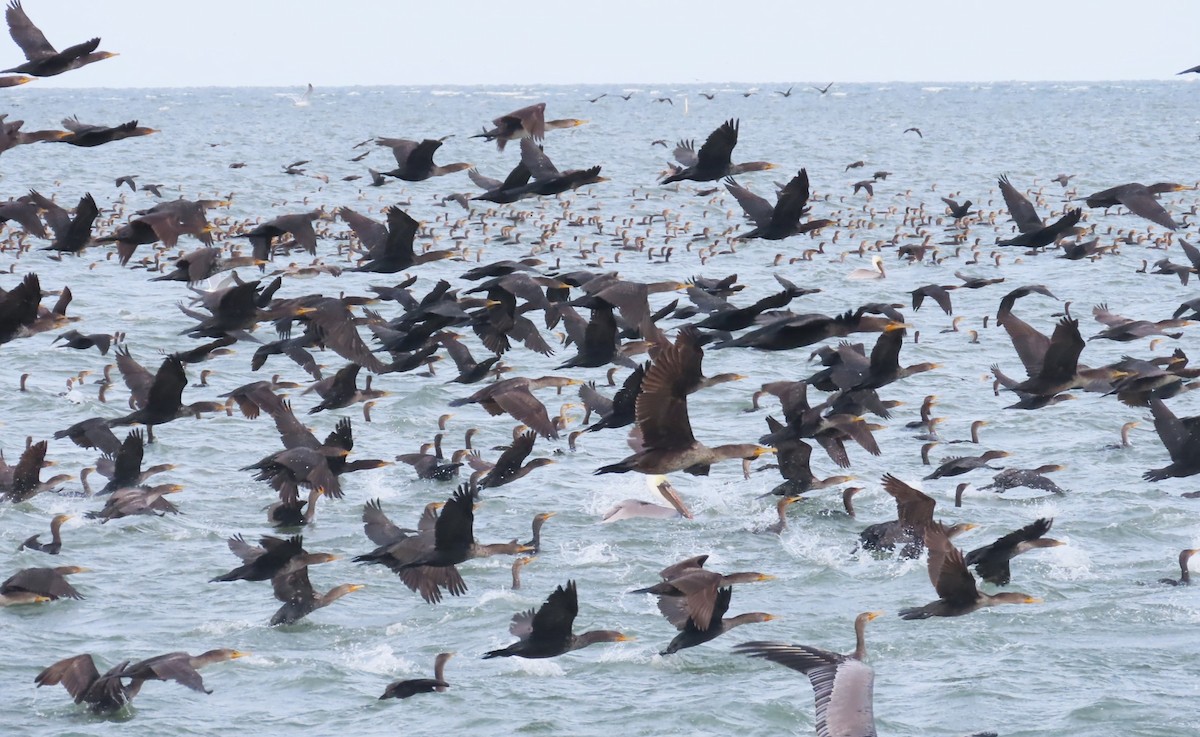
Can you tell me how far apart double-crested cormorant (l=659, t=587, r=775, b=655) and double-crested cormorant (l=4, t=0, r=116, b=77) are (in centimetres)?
593

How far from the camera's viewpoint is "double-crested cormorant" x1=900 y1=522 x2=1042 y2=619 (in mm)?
11297

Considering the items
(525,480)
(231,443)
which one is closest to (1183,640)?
(525,480)

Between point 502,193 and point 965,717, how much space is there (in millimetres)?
6315

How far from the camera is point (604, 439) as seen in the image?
854 inches

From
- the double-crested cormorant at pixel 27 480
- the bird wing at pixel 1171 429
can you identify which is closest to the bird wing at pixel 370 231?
the double-crested cormorant at pixel 27 480

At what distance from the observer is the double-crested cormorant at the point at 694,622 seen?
11.8 meters

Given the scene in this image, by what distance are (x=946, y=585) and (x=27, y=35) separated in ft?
26.3

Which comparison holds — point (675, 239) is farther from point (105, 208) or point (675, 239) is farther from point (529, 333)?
point (529, 333)

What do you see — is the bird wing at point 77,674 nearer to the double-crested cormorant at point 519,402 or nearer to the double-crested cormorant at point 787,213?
the double-crested cormorant at point 519,402

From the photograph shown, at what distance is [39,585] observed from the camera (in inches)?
551

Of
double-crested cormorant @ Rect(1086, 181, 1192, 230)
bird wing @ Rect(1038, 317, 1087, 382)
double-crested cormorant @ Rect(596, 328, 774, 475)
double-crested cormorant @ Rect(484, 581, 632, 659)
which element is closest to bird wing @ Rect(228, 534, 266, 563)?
double-crested cormorant @ Rect(484, 581, 632, 659)

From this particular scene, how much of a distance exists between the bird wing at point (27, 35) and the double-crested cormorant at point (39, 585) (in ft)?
14.4

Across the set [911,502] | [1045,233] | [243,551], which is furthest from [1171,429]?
[243,551]

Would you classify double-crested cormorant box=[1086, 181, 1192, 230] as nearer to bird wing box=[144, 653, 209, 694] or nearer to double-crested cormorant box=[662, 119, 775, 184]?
double-crested cormorant box=[662, 119, 775, 184]
